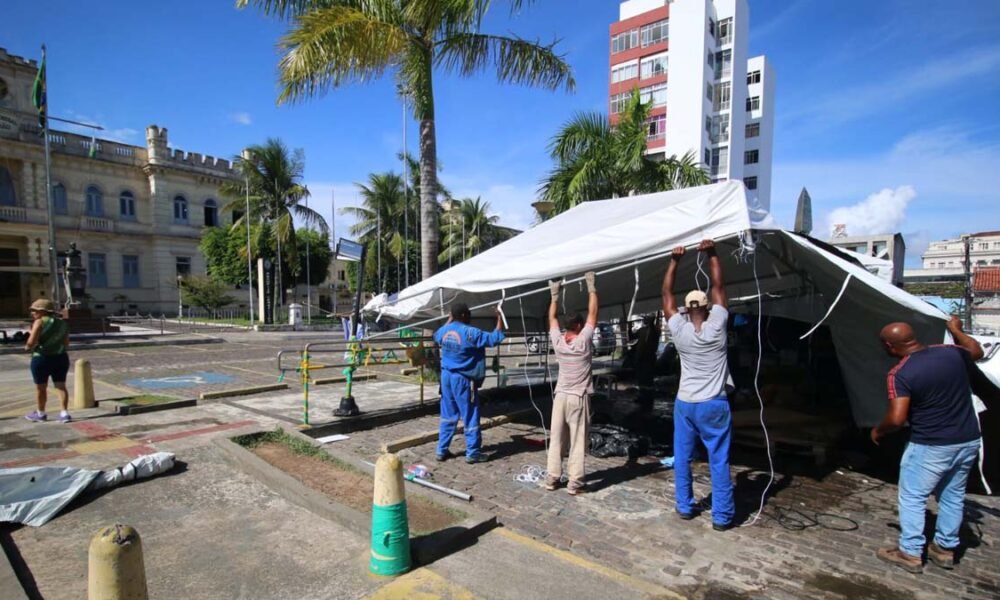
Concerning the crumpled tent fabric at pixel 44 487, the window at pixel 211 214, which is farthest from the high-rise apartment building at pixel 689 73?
the crumpled tent fabric at pixel 44 487

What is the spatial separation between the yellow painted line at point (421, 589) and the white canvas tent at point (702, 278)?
2862 millimetres

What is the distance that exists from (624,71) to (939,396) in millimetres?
46846

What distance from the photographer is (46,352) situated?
7.40m

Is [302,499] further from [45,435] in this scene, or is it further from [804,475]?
[804,475]

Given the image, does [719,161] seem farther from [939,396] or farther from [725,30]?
[939,396]

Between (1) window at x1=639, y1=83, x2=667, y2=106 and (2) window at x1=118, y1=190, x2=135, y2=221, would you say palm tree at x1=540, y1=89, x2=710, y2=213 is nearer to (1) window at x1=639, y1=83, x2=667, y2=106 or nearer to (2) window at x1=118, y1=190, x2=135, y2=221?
(1) window at x1=639, y1=83, x2=667, y2=106

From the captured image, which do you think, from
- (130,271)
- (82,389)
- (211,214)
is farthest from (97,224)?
(82,389)

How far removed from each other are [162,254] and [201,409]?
37122 mm

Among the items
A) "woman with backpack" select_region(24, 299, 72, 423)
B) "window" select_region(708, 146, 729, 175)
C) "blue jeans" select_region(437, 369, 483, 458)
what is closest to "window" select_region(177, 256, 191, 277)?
"woman with backpack" select_region(24, 299, 72, 423)

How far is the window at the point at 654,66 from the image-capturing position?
42.9 metres

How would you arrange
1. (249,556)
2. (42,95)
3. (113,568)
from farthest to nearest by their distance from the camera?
1. (42,95)
2. (249,556)
3. (113,568)

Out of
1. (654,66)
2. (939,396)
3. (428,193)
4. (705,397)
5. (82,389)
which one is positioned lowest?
(82,389)

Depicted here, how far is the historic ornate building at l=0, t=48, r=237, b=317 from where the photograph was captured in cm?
3294

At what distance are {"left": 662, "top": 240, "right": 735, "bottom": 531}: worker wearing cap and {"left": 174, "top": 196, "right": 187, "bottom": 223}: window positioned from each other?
1780 inches
